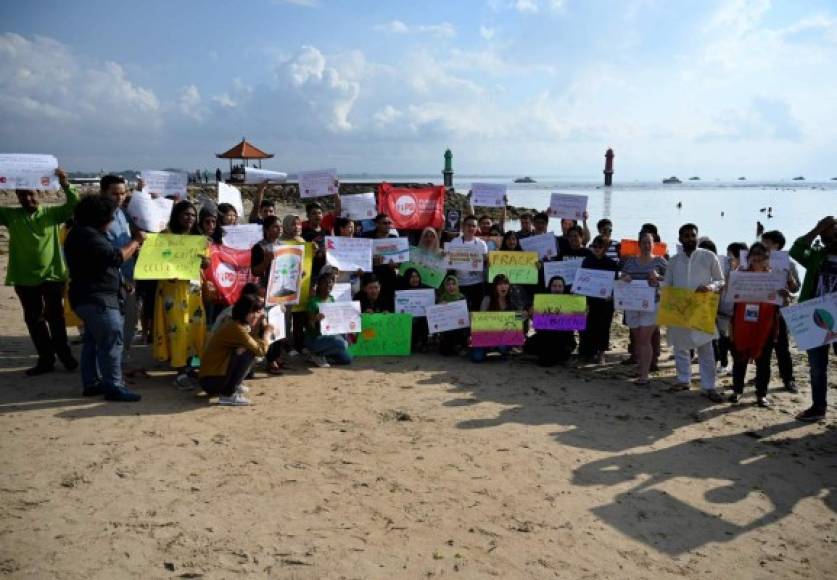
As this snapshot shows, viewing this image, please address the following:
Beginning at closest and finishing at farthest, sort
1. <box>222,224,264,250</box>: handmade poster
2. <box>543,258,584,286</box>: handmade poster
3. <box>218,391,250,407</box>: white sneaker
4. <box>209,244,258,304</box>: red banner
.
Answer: <box>218,391,250,407</box>: white sneaker
<box>209,244,258,304</box>: red banner
<box>222,224,264,250</box>: handmade poster
<box>543,258,584,286</box>: handmade poster

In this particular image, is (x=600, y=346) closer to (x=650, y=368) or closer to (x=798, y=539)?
(x=650, y=368)

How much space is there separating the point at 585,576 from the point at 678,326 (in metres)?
4.18

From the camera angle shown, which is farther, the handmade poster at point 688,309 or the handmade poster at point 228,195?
the handmade poster at point 228,195

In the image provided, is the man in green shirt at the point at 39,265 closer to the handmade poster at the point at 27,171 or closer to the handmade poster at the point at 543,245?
the handmade poster at the point at 27,171

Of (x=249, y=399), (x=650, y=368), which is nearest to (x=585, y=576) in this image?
(x=249, y=399)

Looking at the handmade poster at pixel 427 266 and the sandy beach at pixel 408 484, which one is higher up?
the handmade poster at pixel 427 266

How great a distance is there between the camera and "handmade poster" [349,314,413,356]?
838 cm

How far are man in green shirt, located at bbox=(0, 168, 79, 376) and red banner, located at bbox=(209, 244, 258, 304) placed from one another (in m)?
1.63

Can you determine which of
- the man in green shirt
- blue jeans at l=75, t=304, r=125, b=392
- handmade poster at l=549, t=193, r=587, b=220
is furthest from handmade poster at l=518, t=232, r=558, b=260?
the man in green shirt

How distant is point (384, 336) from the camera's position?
27.8ft

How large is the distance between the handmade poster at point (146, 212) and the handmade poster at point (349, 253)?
7.08ft

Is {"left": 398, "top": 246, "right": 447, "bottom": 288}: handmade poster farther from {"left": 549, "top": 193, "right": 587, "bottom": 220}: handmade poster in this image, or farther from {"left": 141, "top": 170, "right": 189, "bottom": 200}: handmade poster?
{"left": 141, "top": 170, "right": 189, "bottom": 200}: handmade poster

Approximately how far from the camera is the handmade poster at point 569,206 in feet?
30.6

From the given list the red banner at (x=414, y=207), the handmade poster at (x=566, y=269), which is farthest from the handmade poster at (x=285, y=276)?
the handmade poster at (x=566, y=269)
